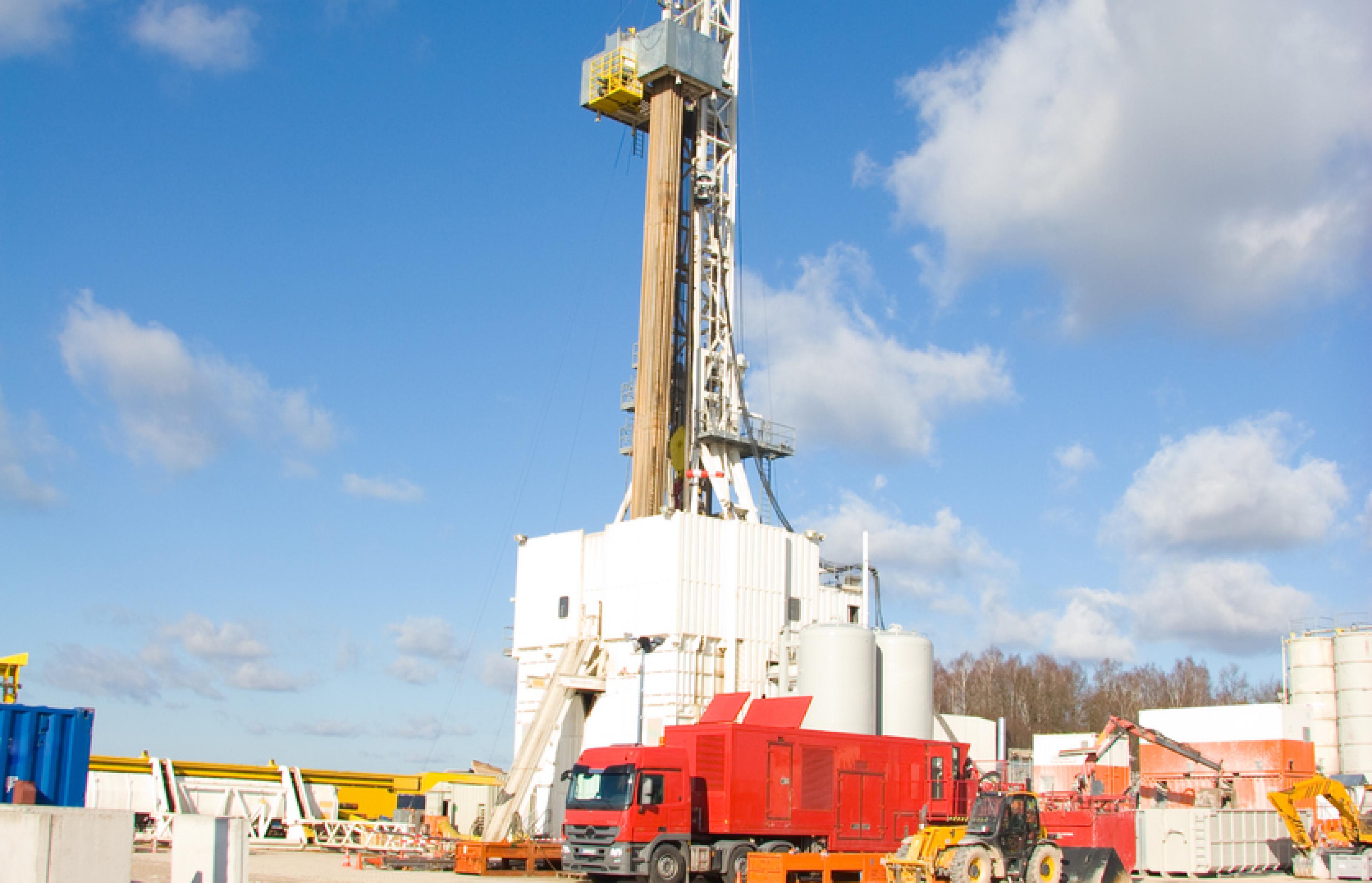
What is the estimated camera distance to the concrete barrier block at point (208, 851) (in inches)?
566

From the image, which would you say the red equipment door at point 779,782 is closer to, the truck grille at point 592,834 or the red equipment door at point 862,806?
the red equipment door at point 862,806

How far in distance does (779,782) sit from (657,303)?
1998 centimetres

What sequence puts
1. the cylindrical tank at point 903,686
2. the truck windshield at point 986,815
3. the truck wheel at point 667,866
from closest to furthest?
the truck windshield at point 986,815 → the truck wheel at point 667,866 → the cylindrical tank at point 903,686

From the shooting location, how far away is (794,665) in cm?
3703

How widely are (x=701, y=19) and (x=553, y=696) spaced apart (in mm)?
24233

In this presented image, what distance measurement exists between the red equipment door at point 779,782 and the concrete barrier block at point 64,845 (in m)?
13.0

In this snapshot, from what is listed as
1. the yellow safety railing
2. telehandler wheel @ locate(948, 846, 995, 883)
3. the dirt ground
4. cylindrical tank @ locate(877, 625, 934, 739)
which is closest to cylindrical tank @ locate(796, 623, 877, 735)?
cylindrical tank @ locate(877, 625, 934, 739)

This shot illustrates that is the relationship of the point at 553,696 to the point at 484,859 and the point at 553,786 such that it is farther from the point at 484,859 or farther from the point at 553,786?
the point at 484,859

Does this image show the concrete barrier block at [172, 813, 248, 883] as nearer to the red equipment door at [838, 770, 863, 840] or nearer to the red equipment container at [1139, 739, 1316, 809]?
the red equipment door at [838, 770, 863, 840]

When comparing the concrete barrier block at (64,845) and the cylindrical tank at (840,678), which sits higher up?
the cylindrical tank at (840,678)

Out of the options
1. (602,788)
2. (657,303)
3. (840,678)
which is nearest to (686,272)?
(657,303)

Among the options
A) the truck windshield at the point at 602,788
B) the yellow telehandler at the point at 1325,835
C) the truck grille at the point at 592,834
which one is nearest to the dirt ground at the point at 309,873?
the yellow telehandler at the point at 1325,835

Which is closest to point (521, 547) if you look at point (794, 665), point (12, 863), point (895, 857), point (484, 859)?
point (794, 665)

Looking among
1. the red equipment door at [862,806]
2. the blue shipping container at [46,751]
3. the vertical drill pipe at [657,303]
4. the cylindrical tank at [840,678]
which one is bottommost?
the red equipment door at [862,806]
